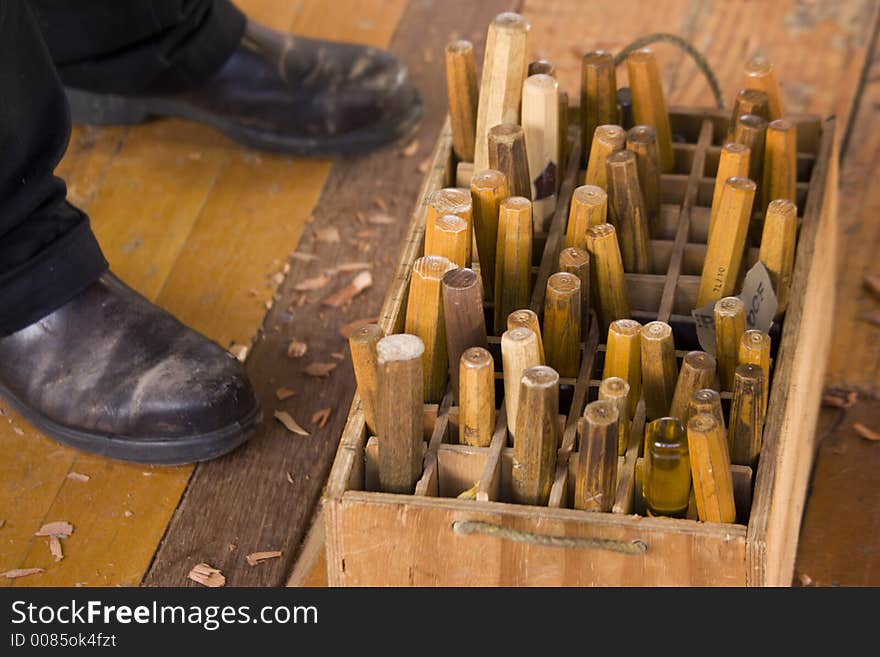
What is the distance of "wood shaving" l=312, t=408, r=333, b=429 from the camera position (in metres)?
1.37

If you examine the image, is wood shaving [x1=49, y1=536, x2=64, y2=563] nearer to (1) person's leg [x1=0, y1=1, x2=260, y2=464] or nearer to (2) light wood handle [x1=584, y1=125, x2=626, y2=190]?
(1) person's leg [x1=0, y1=1, x2=260, y2=464]

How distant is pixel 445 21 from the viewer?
79.0 inches

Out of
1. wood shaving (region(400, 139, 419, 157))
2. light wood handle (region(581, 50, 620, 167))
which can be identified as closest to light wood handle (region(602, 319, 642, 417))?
light wood handle (region(581, 50, 620, 167))

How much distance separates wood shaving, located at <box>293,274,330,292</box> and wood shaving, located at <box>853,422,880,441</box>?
2.08 ft

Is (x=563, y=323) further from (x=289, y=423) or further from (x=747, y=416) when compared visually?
(x=289, y=423)

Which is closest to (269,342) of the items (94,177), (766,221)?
(94,177)

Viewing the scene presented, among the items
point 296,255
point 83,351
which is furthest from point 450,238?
point 296,255

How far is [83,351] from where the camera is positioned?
131 cm

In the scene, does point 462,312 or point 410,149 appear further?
point 410,149

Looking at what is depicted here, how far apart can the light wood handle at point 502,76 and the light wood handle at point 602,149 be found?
0.09 m

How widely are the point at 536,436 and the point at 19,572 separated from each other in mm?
550
